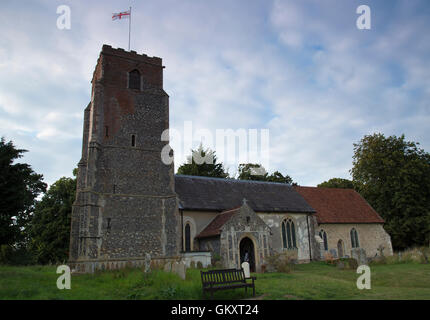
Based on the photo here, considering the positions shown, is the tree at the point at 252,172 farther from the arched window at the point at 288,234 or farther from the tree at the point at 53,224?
the tree at the point at 53,224

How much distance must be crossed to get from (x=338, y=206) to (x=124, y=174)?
68.6 ft

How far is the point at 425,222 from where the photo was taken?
31.0 m


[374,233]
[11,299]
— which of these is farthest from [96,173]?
[374,233]

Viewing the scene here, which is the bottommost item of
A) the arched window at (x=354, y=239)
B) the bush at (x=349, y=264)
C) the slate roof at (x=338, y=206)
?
the bush at (x=349, y=264)

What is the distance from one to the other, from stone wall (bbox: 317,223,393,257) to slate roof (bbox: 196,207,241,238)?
10053mm

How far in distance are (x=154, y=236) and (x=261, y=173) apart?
29.6 meters

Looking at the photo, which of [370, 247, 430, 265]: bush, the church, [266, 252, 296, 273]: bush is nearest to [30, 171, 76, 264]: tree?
the church

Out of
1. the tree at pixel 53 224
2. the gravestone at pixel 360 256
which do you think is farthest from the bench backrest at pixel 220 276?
the tree at pixel 53 224

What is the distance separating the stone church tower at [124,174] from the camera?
1808 centimetres

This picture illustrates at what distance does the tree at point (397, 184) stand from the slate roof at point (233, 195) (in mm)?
11232

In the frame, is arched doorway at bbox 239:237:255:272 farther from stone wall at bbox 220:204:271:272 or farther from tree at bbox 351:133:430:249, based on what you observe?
tree at bbox 351:133:430:249

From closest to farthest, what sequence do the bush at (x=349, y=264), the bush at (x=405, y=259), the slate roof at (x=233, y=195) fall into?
the bush at (x=349, y=264) → the bush at (x=405, y=259) → the slate roof at (x=233, y=195)

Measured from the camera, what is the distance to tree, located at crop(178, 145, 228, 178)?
137 ft
